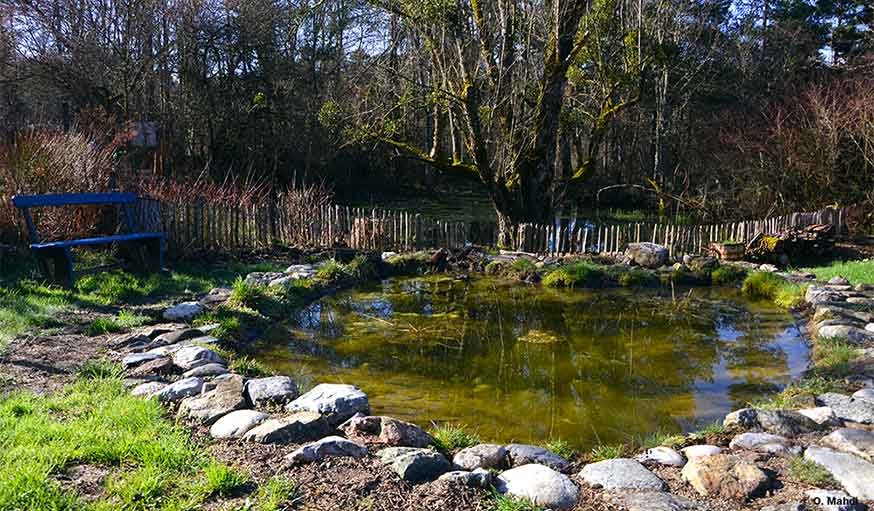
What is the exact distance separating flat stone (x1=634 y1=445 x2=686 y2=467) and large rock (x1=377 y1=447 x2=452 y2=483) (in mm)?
1079

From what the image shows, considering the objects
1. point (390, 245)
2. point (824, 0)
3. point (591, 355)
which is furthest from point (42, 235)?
point (824, 0)

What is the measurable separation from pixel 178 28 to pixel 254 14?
233 cm

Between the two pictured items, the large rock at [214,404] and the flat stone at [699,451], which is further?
the large rock at [214,404]

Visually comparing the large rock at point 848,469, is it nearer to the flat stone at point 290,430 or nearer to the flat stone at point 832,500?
the flat stone at point 832,500

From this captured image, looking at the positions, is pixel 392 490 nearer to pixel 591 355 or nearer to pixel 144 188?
pixel 591 355

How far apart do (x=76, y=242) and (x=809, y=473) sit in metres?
6.99

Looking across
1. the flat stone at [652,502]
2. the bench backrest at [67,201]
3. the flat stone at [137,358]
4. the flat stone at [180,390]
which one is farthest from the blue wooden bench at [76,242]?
the flat stone at [652,502]

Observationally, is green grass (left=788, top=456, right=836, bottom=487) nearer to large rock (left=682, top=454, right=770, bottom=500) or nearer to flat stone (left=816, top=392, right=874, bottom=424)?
large rock (left=682, top=454, right=770, bottom=500)

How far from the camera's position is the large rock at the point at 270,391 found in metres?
4.19

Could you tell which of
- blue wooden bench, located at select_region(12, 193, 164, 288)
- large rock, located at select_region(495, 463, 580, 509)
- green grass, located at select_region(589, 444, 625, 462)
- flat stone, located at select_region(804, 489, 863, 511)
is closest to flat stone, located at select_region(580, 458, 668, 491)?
large rock, located at select_region(495, 463, 580, 509)

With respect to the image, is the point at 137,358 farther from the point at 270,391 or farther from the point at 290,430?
the point at 290,430

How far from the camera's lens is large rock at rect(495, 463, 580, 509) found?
119 inches

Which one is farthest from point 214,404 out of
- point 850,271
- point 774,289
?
point 850,271

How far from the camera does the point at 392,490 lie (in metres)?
3.03
